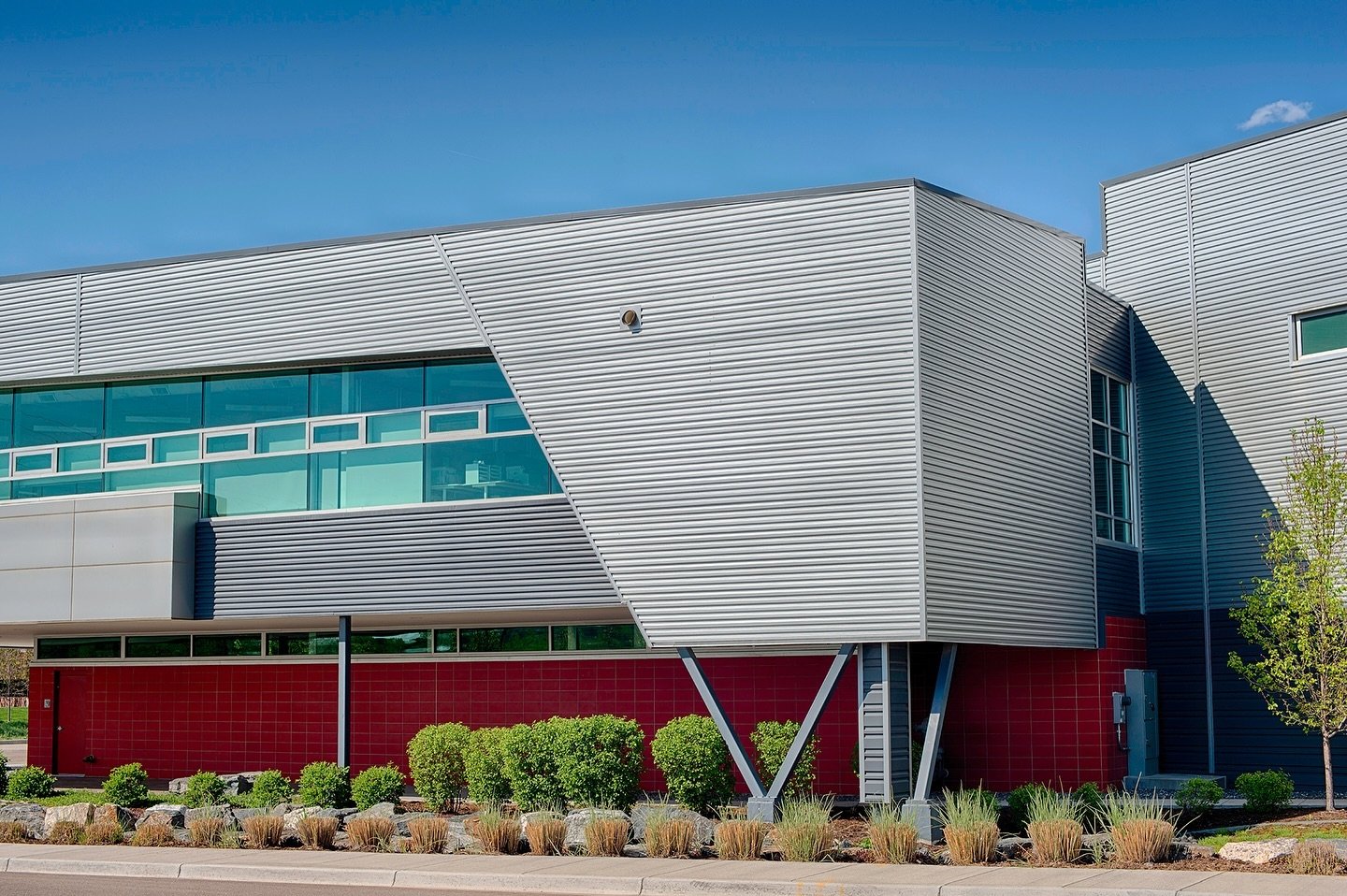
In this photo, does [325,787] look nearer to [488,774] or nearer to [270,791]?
[270,791]

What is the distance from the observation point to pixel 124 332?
24.0 m

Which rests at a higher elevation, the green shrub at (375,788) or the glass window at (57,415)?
the glass window at (57,415)

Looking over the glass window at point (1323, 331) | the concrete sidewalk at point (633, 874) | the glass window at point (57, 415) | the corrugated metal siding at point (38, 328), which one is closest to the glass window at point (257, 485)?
the glass window at point (57, 415)

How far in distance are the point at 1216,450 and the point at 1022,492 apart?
4.52m

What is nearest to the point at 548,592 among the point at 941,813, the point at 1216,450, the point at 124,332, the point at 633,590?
the point at 633,590

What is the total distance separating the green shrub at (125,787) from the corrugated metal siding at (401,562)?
2.51m

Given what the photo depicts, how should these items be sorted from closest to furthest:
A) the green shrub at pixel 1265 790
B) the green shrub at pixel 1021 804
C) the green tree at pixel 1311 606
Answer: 1. the green shrub at pixel 1021 804
2. the green shrub at pixel 1265 790
3. the green tree at pixel 1311 606

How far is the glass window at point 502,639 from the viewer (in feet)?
84.8

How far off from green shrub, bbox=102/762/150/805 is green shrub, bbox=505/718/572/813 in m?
6.40

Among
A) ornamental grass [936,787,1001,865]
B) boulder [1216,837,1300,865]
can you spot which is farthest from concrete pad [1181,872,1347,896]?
ornamental grass [936,787,1001,865]

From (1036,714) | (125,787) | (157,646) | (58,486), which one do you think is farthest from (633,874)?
(157,646)

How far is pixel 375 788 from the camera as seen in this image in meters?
21.2

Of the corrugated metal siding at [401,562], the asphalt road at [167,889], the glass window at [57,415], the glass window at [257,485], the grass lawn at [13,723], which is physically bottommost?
the grass lawn at [13,723]

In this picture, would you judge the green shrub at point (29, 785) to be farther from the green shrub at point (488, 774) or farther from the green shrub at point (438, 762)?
the green shrub at point (488, 774)
